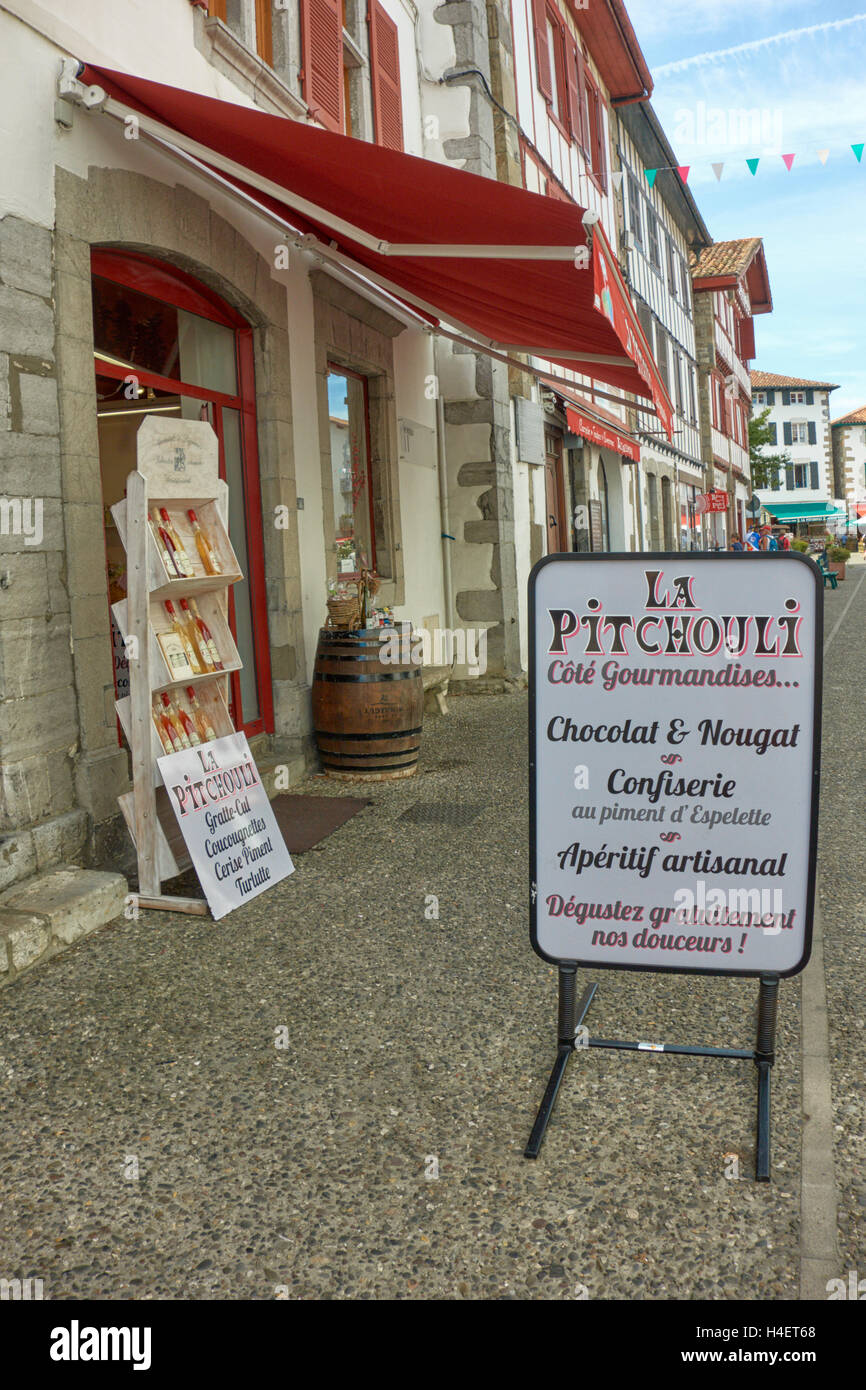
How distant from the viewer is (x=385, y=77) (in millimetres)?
8320

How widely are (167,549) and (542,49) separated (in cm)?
1065

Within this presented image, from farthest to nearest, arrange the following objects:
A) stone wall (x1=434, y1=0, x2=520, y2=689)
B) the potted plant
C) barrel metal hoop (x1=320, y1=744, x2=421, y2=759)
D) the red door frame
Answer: the potted plant → stone wall (x1=434, y1=0, x2=520, y2=689) → barrel metal hoop (x1=320, y1=744, x2=421, y2=759) → the red door frame

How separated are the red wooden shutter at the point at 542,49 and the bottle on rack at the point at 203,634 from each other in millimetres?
9993

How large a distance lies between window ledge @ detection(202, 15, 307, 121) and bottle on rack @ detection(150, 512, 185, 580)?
3.08 metres

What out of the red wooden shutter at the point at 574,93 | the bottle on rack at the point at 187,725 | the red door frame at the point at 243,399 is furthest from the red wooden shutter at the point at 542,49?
the bottle on rack at the point at 187,725

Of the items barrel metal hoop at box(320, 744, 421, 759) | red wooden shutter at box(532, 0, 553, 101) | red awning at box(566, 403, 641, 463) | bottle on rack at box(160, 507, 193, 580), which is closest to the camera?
bottle on rack at box(160, 507, 193, 580)

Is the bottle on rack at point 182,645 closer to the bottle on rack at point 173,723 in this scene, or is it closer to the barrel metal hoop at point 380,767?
the bottle on rack at point 173,723

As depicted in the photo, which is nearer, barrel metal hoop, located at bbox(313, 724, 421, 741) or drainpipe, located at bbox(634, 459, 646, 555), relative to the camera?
barrel metal hoop, located at bbox(313, 724, 421, 741)

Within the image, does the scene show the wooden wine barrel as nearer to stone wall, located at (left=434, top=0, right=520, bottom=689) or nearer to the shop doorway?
stone wall, located at (left=434, top=0, right=520, bottom=689)

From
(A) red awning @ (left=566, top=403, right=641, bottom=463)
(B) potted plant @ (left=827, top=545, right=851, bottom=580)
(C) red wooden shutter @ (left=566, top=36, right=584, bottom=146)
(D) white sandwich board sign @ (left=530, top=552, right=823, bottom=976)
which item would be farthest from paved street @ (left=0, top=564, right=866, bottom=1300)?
(B) potted plant @ (left=827, top=545, right=851, bottom=580)

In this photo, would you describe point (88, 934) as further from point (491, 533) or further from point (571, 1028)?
point (491, 533)

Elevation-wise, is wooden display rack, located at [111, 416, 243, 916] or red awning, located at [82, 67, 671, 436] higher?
red awning, located at [82, 67, 671, 436]

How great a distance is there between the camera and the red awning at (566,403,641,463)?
12.6m

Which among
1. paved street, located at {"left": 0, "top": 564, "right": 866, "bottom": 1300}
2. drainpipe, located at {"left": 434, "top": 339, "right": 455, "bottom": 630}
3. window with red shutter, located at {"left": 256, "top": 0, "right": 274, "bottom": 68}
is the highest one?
window with red shutter, located at {"left": 256, "top": 0, "right": 274, "bottom": 68}
